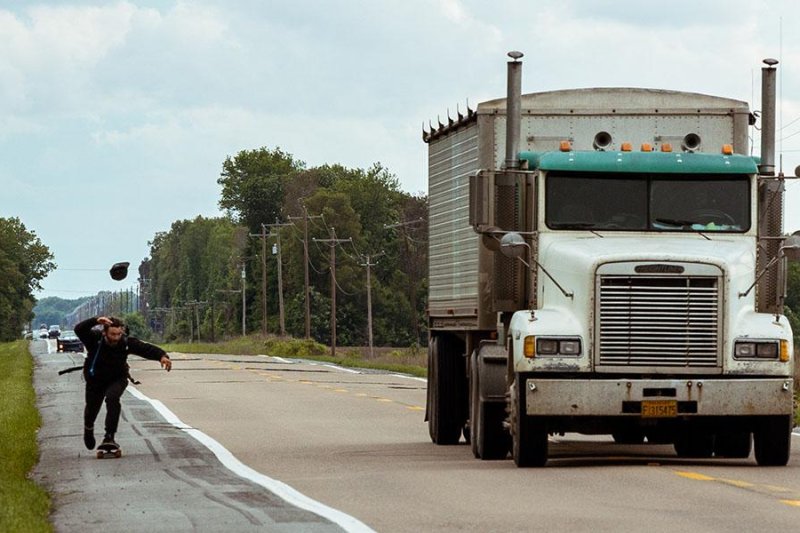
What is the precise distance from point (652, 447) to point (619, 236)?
471 cm

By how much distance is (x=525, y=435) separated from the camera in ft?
59.1

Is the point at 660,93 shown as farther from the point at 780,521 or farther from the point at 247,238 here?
the point at 247,238

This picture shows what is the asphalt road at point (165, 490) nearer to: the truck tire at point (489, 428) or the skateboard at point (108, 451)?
the skateboard at point (108, 451)

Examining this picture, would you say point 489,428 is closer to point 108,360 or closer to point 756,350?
point 756,350

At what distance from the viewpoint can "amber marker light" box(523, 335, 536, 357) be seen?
17844 mm

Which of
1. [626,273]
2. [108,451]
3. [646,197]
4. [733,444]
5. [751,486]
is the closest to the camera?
[751,486]

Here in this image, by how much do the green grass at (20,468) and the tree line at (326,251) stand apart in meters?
100

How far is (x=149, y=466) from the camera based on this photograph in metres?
19.1

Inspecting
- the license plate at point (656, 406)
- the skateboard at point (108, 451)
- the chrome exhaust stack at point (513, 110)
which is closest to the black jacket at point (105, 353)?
the skateboard at point (108, 451)

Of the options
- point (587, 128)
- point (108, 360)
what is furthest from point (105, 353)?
point (587, 128)

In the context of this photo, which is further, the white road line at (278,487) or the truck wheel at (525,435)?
the truck wheel at (525,435)

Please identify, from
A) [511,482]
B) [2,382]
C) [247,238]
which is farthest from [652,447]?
[247,238]

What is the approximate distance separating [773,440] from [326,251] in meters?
137

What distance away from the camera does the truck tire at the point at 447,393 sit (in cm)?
2273
